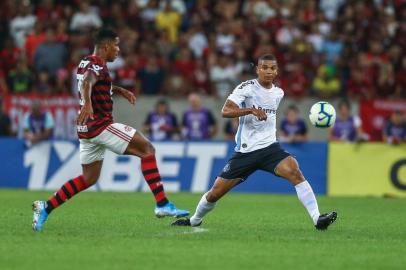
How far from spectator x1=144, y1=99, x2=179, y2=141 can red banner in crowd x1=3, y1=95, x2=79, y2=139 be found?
2.02m

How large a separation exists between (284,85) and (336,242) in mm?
12246

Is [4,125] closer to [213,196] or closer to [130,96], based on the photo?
[130,96]

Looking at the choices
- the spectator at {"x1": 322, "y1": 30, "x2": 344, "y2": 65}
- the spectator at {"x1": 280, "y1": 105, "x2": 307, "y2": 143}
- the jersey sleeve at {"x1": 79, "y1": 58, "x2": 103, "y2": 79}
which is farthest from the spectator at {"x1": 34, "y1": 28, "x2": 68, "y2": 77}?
the jersey sleeve at {"x1": 79, "y1": 58, "x2": 103, "y2": 79}

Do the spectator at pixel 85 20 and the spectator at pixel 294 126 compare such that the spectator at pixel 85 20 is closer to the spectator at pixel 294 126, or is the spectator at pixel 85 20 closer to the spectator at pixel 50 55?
the spectator at pixel 50 55

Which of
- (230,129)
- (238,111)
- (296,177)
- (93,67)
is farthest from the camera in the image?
(230,129)

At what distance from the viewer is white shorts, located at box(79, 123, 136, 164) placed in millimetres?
11234

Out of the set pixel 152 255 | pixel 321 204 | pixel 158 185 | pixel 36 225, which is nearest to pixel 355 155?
pixel 321 204

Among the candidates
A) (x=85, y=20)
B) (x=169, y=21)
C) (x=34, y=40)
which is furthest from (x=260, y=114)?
(x=85, y=20)

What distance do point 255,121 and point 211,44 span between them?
482 inches

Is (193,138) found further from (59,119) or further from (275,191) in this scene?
(59,119)

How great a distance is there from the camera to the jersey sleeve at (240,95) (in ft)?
36.2

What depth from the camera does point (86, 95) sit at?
10.9 metres

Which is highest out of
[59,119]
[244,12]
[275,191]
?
[244,12]

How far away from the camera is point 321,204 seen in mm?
16484
